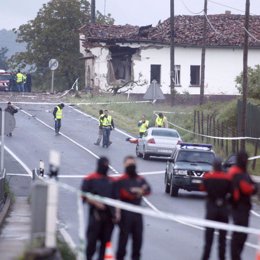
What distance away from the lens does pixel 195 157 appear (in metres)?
33.4

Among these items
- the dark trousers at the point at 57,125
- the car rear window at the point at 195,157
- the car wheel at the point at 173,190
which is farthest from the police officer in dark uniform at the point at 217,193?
the dark trousers at the point at 57,125

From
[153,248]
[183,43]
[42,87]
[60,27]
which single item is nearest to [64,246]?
[153,248]

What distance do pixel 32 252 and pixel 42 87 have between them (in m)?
89.4

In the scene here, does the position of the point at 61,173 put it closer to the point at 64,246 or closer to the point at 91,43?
the point at 64,246

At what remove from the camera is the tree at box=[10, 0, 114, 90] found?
92625 millimetres

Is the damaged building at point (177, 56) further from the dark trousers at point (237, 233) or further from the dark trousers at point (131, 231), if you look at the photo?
the dark trousers at point (131, 231)

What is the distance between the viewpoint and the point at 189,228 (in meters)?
24.7

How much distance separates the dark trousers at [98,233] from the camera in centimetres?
1523

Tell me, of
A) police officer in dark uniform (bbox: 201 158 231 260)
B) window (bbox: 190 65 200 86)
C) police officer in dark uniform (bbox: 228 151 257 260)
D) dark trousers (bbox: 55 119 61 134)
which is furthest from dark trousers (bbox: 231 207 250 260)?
window (bbox: 190 65 200 86)

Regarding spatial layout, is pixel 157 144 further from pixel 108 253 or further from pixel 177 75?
pixel 177 75

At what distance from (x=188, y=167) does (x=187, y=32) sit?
43469mm

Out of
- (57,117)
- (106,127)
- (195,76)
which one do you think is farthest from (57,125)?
(195,76)

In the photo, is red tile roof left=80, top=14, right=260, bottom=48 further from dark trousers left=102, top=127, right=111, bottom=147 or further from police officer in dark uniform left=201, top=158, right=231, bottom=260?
police officer in dark uniform left=201, top=158, right=231, bottom=260

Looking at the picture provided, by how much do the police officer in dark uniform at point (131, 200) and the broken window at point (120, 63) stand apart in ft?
195
